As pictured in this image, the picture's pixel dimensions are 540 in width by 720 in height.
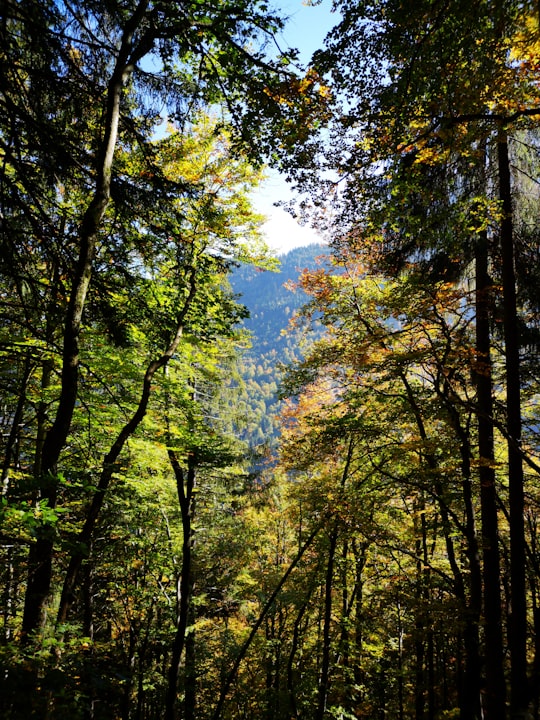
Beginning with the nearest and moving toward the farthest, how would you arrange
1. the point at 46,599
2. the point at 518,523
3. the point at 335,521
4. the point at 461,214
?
1. the point at 46,599
2. the point at 461,214
3. the point at 518,523
4. the point at 335,521

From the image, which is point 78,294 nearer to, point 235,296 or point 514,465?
point 235,296

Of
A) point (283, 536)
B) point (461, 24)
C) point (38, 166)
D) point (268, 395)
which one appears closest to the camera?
point (461, 24)

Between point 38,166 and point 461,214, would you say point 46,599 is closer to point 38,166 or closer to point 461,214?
point 38,166

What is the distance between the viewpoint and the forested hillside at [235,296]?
353 centimetres

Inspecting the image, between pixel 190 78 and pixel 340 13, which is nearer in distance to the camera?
pixel 340 13

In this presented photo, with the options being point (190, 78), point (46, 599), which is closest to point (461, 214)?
point (190, 78)

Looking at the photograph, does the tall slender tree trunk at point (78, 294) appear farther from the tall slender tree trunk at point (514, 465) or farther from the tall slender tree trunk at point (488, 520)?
the tall slender tree trunk at point (488, 520)

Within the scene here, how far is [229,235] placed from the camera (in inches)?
307

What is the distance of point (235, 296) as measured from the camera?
838cm

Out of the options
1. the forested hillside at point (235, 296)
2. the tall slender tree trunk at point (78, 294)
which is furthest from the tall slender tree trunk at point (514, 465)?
the tall slender tree trunk at point (78, 294)

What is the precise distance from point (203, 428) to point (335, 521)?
354 cm

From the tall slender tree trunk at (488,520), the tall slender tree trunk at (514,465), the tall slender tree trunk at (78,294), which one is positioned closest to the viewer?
the tall slender tree trunk at (78,294)

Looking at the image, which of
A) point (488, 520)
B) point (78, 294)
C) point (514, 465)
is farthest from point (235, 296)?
point (488, 520)

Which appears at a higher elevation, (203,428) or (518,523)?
(203,428)
